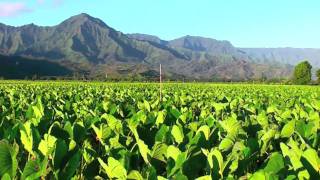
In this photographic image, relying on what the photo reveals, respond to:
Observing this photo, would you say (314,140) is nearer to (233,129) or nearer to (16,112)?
(233,129)

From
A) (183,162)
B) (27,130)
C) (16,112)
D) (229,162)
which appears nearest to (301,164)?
(229,162)

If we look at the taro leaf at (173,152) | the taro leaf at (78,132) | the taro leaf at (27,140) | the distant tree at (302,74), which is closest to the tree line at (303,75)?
the distant tree at (302,74)

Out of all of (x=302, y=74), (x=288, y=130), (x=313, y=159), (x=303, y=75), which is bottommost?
(x=303, y=75)

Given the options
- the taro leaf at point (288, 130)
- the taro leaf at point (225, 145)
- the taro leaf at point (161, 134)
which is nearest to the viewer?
the taro leaf at point (225, 145)

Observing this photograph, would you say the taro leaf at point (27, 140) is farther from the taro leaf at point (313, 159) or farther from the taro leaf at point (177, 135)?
the taro leaf at point (313, 159)

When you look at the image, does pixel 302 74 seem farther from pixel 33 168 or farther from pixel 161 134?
pixel 33 168

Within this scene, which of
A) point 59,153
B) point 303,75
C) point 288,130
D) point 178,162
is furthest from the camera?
point 303,75

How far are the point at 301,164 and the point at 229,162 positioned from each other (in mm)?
358

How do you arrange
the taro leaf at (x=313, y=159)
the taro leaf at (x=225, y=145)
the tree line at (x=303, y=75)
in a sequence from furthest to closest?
the tree line at (x=303, y=75), the taro leaf at (x=225, y=145), the taro leaf at (x=313, y=159)

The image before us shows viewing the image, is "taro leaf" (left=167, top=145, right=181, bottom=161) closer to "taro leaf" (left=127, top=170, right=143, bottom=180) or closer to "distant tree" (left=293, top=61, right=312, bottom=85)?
"taro leaf" (left=127, top=170, right=143, bottom=180)

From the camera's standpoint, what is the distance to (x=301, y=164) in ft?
7.57

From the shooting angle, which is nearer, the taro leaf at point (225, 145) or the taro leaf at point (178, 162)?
the taro leaf at point (178, 162)

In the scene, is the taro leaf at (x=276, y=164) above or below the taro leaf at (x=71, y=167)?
above

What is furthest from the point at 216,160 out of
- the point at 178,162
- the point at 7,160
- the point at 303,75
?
the point at 303,75
